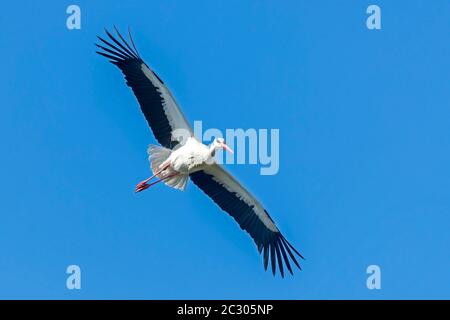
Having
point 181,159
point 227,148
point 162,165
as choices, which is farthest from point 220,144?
point 162,165

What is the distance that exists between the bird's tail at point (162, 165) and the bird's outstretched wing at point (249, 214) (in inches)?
13.7

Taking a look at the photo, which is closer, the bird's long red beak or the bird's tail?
the bird's long red beak

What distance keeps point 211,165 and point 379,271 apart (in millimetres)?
2586

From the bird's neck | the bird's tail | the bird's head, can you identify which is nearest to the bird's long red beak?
the bird's head

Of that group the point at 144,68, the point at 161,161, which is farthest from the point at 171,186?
the point at 144,68

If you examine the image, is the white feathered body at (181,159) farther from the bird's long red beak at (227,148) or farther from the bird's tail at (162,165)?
the bird's long red beak at (227,148)

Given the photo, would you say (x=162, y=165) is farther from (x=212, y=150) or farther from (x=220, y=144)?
(x=220, y=144)

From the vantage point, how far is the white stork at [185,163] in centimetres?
1586

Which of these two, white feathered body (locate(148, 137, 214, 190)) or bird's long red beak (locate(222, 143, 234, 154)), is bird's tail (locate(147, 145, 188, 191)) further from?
bird's long red beak (locate(222, 143, 234, 154))

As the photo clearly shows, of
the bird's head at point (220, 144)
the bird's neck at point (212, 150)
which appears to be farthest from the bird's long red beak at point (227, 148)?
the bird's neck at point (212, 150)

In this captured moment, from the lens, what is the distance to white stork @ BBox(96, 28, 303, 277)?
1586cm

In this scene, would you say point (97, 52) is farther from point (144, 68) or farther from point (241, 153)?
point (241, 153)

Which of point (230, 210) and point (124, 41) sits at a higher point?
point (124, 41)

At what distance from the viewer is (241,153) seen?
650 inches
